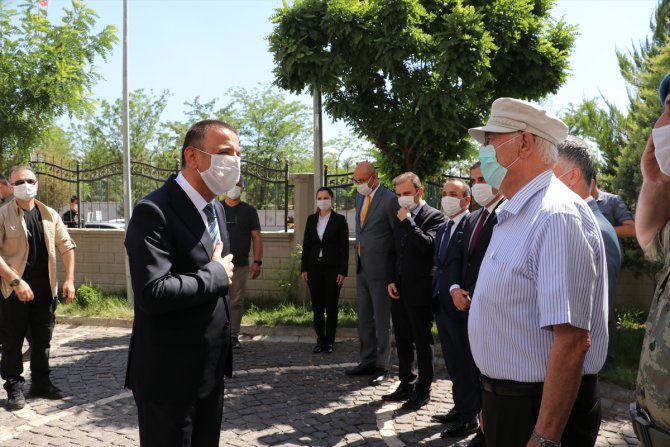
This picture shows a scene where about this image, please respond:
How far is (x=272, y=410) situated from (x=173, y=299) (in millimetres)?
3294

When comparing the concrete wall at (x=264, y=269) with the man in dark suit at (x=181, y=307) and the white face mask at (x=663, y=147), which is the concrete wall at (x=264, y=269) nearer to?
the man in dark suit at (x=181, y=307)

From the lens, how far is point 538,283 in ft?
6.81

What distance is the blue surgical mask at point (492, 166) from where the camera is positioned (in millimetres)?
2428

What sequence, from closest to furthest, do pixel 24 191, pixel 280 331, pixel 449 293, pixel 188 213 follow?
1. pixel 188 213
2. pixel 449 293
3. pixel 24 191
4. pixel 280 331

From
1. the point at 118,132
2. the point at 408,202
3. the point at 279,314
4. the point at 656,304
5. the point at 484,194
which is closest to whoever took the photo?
the point at 656,304

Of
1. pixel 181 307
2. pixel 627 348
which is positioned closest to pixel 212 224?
pixel 181 307

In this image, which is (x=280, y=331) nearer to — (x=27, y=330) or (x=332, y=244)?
(x=332, y=244)

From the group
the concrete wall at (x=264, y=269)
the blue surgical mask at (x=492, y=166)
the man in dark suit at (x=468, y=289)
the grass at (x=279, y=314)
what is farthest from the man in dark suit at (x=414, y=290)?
the concrete wall at (x=264, y=269)

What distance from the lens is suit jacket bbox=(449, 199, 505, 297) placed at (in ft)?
14.2

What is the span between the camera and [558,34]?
8.05 metres

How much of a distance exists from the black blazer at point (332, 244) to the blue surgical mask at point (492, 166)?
5.16 m

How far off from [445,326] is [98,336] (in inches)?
236

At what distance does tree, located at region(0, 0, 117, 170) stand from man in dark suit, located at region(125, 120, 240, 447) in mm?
9151

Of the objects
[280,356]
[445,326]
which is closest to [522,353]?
[445,326]
